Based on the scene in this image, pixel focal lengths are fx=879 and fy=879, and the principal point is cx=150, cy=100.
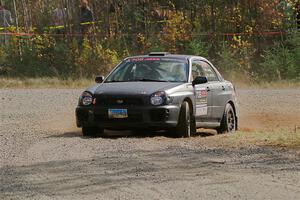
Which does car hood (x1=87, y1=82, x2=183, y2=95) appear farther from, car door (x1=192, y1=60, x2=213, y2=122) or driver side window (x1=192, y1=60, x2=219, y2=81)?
driver side window (x1=192, y1=60, x2=219, y2=81)

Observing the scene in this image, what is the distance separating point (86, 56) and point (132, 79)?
19062 millimetres

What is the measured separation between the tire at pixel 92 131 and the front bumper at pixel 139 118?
183mm

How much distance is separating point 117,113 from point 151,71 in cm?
152

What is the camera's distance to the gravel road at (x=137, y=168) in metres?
8.94

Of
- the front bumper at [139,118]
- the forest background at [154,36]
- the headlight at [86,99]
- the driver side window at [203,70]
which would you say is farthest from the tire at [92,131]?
the forest background at [154,36]

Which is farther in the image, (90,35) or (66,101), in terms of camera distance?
(90,35)

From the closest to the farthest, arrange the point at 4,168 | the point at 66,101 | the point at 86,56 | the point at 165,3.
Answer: the point at 4,168 → the point at 66,101 → the point at 86,56 → the point at 165,3

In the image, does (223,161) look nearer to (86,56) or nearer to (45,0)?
(86,56)

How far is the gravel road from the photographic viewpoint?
894 centimetres

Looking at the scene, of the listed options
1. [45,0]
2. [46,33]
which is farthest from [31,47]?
[45,0]

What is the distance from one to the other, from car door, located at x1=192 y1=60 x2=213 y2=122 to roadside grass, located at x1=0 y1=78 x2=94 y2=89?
49.2 ft

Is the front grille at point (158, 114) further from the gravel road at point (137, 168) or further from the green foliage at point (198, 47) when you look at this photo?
the green foliage at point (198, 47)

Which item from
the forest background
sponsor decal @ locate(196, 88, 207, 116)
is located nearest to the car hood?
sponsor decal @ locate(196, 88, 207, 116)

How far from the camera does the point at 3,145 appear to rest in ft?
44.2
